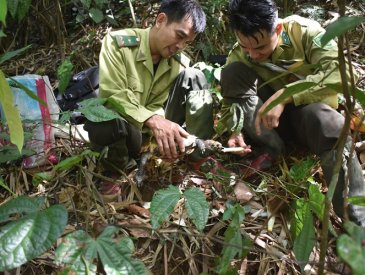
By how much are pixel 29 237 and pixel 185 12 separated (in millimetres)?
1587

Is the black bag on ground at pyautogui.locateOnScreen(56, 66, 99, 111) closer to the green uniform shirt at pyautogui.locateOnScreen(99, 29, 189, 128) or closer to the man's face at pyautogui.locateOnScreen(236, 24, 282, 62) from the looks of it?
the green uniform shirt at pyautogui.locateOnScreen(99, 29, 189, 128)

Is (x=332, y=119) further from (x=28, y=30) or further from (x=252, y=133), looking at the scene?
(x=28, y=30)

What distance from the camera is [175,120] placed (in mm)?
2436

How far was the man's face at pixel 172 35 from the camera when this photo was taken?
7.30 feet

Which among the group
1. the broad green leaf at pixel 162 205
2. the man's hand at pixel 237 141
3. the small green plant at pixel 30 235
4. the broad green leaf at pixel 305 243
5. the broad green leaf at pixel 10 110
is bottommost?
the man's hand at pixel 237 141

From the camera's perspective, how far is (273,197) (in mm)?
1892

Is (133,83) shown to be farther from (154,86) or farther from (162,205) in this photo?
(162,205)

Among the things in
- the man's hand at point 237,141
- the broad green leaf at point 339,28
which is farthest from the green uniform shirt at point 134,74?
the broad green leaf at point 339,28

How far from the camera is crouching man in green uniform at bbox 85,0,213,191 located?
2020 millimetres

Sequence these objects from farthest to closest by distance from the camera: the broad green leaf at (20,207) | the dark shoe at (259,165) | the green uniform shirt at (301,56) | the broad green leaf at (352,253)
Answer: the dark shoe at (259,165) → the green uniform shirt at (301,56) → the broad green leaf at (20,207) → the broad green leaf at (352,253)

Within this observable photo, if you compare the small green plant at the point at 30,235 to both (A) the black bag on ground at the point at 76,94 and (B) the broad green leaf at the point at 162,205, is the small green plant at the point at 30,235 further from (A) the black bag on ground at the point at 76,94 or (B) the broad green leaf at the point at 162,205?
(A) the black bag on ground at the point at 76,94

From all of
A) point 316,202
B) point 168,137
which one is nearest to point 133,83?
point 168,137

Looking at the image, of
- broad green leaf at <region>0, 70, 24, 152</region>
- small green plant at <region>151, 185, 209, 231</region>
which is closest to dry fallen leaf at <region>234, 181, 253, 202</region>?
small green plant at <region>151, 185, 209, 231</region>

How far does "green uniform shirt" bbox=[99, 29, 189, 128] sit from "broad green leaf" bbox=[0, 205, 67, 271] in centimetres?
101
